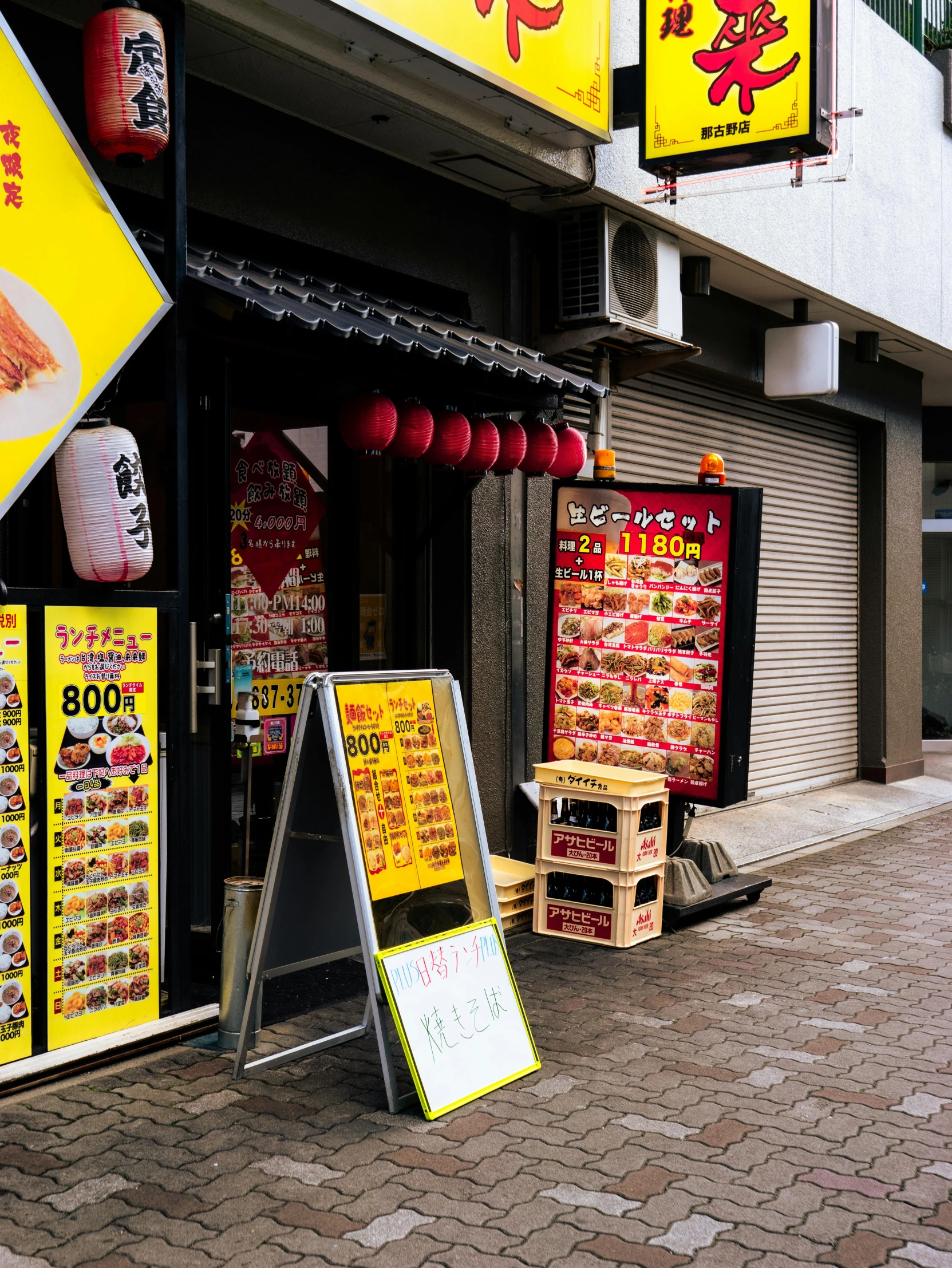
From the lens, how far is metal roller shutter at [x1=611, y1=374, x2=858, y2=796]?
10359mm

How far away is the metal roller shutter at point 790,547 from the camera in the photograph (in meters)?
10.4

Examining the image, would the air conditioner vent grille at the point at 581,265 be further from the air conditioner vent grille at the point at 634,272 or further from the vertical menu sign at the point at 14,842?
the vertical menu sign at the point at 14,842

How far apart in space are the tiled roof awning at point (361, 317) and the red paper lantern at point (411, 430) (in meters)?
0.37

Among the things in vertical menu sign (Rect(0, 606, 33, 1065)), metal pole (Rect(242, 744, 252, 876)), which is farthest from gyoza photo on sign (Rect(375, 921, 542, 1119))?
vertical menu sign (Rect(0, 606, 33, 1065))

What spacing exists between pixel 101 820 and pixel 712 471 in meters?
4.14

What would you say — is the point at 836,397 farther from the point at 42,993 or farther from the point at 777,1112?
the point at 42,993

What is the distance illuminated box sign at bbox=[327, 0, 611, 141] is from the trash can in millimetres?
3980

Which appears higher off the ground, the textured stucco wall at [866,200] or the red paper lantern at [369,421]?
the textured stucco wall at [866,200]

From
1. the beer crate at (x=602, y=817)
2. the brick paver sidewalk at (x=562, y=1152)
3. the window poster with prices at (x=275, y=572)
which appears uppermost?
the window poster with prices at (x=275, y=572)

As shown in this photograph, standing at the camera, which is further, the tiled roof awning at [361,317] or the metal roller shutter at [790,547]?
the metal roller shutter at [790,547]

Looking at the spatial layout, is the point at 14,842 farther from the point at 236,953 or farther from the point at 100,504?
the point at 100,504

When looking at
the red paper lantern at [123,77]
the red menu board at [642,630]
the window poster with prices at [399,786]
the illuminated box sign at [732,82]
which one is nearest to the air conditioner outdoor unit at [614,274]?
the illuminated box sign at [732,82]

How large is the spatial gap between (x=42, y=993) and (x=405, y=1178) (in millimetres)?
1571

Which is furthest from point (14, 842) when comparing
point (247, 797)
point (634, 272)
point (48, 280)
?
point (634, 272)
